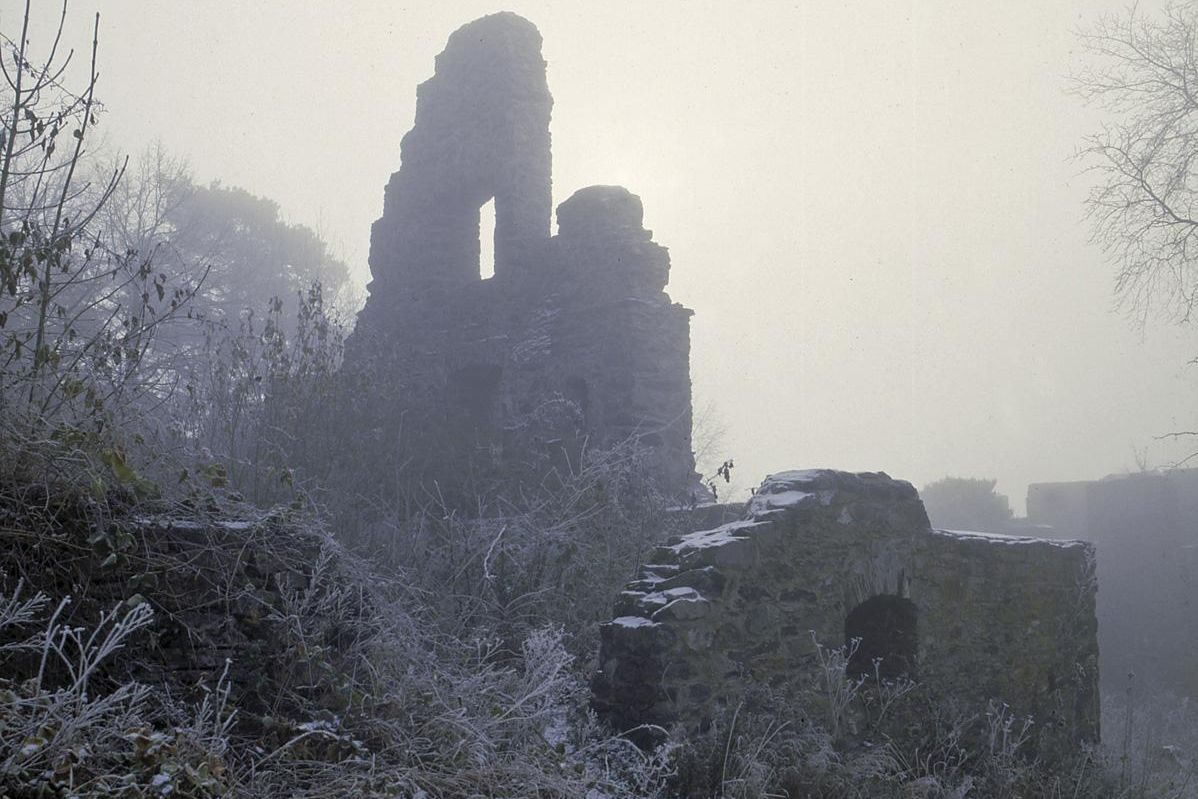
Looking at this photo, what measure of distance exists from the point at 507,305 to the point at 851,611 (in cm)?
781

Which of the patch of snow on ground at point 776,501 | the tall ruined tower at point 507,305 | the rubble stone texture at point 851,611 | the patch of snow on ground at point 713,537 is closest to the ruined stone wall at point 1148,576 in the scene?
the rubble stone texture at point 851,611

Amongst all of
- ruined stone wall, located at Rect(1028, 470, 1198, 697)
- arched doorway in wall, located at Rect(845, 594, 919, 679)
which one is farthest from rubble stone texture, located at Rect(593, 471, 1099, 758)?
ruined stone wall, located at Rect(1028, 470, 1198, 697)

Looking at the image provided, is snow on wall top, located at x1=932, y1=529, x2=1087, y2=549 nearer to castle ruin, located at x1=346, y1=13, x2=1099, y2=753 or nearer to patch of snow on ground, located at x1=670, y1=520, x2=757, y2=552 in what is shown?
castle ruin, located at x1=346, y1=13, x2=1099, y2=753

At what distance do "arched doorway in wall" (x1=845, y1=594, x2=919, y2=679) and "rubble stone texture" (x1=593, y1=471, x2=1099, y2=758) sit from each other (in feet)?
0.04

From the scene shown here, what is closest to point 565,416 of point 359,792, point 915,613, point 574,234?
point 574,234

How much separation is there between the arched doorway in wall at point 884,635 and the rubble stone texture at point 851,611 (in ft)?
0.04

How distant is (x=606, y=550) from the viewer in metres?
7.98

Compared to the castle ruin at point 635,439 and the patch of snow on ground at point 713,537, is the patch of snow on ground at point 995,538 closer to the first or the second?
the castle ruin at point 635,439

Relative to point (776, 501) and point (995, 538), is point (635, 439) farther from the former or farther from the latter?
point (776, 501)

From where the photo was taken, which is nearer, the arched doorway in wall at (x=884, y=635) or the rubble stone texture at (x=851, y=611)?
the rubble stone texture at (x=851, y=611)

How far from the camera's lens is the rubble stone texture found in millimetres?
5555

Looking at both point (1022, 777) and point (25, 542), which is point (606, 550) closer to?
point (1022, 777)

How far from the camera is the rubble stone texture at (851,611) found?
5555 mm

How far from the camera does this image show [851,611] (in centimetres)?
705
